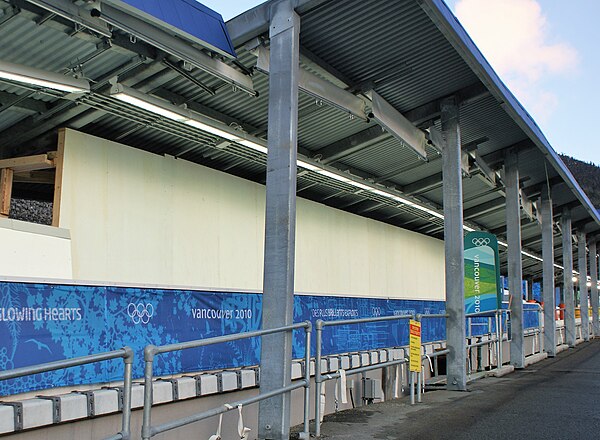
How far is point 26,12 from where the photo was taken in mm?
7586

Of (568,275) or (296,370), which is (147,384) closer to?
(296,370)

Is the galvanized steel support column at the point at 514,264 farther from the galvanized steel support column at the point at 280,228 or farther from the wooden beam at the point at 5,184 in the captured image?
the wooden beam at the point at 5,184

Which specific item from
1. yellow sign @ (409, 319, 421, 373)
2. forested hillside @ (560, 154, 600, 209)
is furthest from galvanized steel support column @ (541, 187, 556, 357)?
forested hillside @ (560, 154, 600, 209)

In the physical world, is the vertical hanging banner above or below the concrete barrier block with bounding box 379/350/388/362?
above

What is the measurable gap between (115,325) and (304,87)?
3.50 meters

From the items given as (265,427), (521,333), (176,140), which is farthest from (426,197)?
(265,427)

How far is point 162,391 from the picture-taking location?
612 centimetres

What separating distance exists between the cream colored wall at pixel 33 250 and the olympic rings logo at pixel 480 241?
7.10 meters

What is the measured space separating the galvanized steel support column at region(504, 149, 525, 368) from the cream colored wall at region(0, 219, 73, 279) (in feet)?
28.4

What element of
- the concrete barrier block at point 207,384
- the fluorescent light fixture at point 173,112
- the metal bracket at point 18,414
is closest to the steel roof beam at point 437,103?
the fluorescent light fixture at point 173,112

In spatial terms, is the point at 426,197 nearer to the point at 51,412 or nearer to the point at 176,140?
the point at 176,140

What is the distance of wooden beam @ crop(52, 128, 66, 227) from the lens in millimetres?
10883

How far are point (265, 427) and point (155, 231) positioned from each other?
25.5 ft

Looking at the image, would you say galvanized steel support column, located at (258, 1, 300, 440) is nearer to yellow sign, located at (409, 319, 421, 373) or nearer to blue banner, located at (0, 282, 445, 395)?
blue banner, located at (0, 282, 445, 395)
